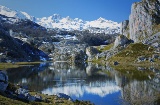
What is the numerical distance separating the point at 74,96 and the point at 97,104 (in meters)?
14.7

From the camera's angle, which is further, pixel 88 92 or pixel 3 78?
pixel 88 92

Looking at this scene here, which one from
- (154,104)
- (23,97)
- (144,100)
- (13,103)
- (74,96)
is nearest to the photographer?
(13,103)

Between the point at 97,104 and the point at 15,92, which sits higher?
the point at 15,92

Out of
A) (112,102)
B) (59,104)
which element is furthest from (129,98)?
(59,104)

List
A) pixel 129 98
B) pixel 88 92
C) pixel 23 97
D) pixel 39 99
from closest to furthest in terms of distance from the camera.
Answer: pixel 23 97 → pixel 39 99 → pixel 129 98 → pixel 88 92

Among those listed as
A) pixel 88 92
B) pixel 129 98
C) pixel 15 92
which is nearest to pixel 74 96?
pixel 88 92

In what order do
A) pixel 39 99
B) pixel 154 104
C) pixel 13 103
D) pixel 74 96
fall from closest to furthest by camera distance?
pixel 13 103 → pixel 39 99 → pixel 154 104 → pixel 74 96

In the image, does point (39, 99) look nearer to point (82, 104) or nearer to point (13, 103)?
point (82, 104)

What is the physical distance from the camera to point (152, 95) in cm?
8225

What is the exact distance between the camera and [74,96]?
89062mm

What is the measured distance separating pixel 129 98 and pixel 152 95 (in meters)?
8.43

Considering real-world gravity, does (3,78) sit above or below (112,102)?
above

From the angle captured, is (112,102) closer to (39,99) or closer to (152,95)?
(152,95)

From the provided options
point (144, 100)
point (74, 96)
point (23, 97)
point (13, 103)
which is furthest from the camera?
point (74, 96)
